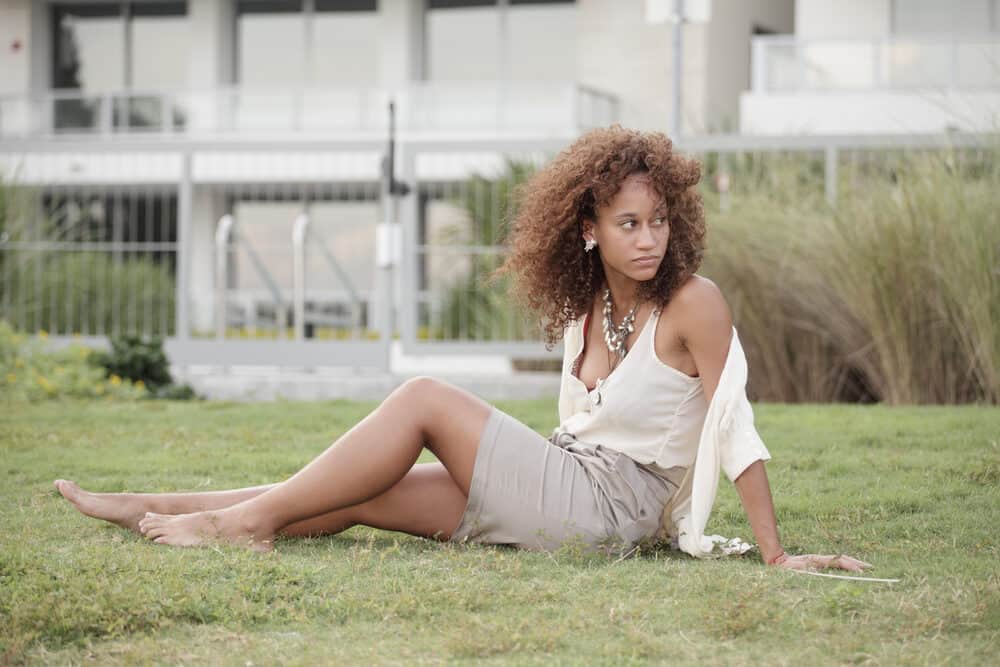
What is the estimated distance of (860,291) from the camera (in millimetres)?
6730

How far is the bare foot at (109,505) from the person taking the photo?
360cm

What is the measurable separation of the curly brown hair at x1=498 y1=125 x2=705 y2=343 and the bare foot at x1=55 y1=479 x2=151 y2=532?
3.96 ft

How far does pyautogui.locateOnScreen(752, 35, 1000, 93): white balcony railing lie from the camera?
636 inches

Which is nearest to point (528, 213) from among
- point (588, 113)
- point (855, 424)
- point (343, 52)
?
point (855, 424)

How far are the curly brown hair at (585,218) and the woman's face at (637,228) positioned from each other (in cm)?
3

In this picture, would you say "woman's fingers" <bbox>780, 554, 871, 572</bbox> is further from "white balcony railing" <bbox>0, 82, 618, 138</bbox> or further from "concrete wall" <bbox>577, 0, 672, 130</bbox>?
"concrete wall" <bbox>577, 0, 672, 130</bbox>

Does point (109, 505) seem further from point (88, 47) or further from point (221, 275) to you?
point (88, 47)

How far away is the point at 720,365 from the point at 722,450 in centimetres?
22

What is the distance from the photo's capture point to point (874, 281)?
668 cm

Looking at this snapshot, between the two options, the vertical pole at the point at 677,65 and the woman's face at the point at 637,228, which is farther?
the vertical pole at the point at 677,65

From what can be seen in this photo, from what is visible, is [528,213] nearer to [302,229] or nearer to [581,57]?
→ [302,229]

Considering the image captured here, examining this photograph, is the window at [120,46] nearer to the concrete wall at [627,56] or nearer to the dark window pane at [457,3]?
the dark window pane at [457,3]

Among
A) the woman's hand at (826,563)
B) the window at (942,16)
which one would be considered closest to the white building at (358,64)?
the window at (942,16)

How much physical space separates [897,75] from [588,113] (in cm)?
451
